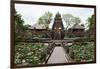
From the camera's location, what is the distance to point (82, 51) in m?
2.37

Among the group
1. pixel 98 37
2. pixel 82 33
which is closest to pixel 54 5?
pixel 82 33

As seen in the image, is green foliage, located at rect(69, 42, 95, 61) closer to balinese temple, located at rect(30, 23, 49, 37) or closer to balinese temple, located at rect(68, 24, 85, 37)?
balinese temple, located at rect(68, 24, 85, 37)

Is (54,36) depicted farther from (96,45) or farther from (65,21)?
(96,45)

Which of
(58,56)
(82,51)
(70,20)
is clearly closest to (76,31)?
(70,20)

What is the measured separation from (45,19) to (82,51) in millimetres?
656

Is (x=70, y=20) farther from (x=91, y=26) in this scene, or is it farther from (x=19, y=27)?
(x=19, y=27)

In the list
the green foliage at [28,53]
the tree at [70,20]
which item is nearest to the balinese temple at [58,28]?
the tree at [70,20]

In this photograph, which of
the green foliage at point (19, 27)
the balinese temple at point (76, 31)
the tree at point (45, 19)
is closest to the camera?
the green foliage at point (19, 27)

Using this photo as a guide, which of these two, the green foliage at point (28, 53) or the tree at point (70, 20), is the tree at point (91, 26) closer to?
the tree at point (70, 20)

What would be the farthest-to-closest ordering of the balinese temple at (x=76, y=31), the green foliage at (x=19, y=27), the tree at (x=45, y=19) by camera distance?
the balinese temple at (x=76, y=31) < the tree at (x=45, y=19) < the green foliage at (x=19, y=27)

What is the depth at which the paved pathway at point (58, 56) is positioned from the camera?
2.24 metres

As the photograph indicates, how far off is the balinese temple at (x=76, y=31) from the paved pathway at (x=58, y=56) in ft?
0.77
